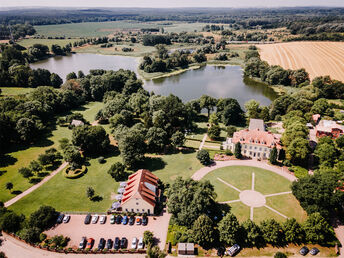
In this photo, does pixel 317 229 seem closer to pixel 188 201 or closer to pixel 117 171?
pixel 188 201

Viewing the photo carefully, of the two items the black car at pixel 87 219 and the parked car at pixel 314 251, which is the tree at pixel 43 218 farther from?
the parked car at pixel 314 251

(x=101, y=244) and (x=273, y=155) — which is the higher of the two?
(x=273, y=155)

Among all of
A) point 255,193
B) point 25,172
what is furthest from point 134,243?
point 25,172

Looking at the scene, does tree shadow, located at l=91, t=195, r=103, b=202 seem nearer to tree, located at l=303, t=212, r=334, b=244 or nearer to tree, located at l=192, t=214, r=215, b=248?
tree, located at l=192, t=214, r=215, b=248

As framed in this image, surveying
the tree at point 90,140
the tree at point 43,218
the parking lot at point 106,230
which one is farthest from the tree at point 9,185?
the tree at point 90,140

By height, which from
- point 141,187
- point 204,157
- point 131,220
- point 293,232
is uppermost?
point 141,187

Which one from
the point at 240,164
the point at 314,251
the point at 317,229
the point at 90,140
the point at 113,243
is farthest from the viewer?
the point at 90,140
